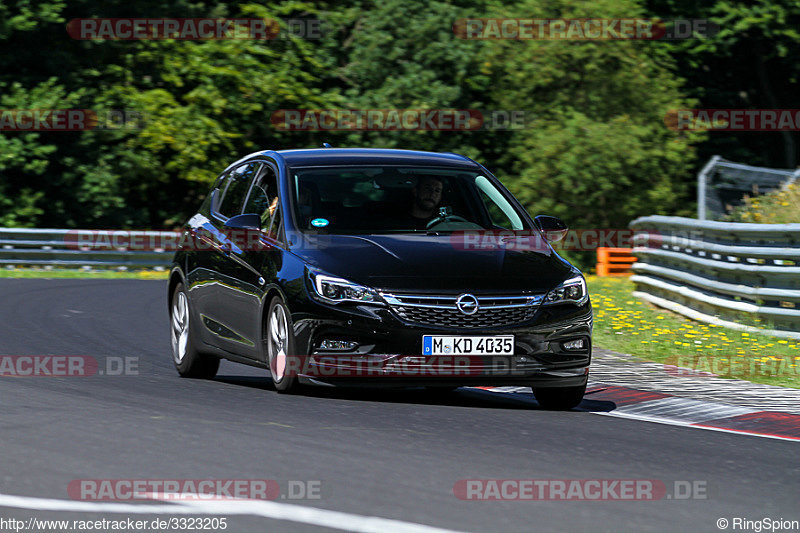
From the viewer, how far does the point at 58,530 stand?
5.81 metres

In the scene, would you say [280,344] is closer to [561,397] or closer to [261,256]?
[261,256]

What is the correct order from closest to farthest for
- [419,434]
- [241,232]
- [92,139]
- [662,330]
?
[419,434] → [241,232] → [662,330] → [92,139]

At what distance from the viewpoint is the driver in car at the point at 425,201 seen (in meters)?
10.7

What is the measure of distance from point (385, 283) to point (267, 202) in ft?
6.08

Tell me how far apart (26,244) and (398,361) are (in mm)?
22649

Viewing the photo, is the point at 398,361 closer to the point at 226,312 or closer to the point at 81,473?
the point at 226,312

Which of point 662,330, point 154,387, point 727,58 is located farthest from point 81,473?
point 727,58

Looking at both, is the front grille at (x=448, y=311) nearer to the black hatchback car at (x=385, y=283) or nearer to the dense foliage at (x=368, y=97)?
the black hatchback car at (x=385, y=283)

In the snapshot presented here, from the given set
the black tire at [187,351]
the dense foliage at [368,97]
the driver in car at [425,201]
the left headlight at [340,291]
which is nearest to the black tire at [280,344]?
the left headlight at [340,291]

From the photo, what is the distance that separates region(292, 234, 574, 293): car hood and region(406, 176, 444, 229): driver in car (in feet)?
1.30

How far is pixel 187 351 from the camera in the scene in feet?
38.1

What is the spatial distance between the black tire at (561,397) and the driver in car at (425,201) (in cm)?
146

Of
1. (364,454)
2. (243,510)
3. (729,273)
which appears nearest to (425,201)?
(364,454)

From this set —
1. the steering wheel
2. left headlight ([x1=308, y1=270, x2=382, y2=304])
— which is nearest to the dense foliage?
the steering wheel
